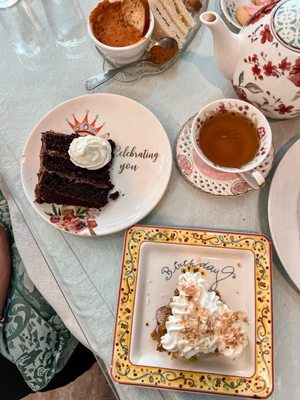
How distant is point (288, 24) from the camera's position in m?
0.65

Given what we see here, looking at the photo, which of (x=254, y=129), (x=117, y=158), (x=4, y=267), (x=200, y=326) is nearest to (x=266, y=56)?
(x=254, y=129)

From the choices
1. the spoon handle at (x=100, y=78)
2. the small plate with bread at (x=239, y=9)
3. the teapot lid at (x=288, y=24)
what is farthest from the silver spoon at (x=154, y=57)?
the teapot lid at (x=288, y=24)

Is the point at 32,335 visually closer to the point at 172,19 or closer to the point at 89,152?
the point at 89,152

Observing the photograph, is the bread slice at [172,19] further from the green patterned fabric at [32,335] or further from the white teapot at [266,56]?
the green patterned fabric at [32,335]

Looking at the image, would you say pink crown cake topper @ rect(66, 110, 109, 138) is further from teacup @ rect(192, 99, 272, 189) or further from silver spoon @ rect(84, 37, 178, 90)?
teacup @ rect(192, 99, 272, 189)

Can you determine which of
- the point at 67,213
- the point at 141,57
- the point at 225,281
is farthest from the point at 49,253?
the point at 141,57

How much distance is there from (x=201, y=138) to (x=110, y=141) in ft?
0.68

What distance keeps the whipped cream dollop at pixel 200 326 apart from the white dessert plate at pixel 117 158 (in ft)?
0.63

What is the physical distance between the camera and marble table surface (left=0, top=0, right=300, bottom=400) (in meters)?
0.76

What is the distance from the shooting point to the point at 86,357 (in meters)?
1.08

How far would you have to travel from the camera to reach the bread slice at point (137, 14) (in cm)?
85

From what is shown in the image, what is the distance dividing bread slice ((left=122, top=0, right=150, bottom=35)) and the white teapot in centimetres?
18

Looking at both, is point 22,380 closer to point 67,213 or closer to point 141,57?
point 67,213

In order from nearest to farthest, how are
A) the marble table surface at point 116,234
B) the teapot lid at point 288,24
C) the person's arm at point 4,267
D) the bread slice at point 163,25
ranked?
the teapot lid at point 288,24 < the marble table surface at point 116,234 < the bread slice at point 163,25 < the person's arm at point 4,267
